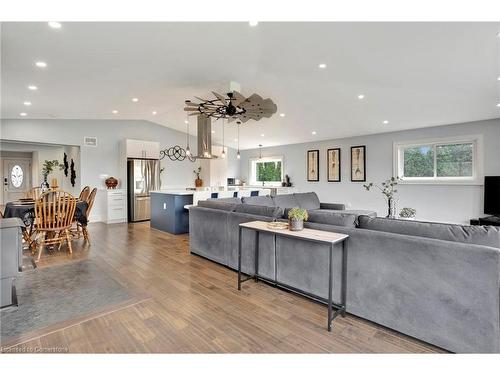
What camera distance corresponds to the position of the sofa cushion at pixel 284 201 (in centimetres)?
536

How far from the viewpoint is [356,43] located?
315 centimetres

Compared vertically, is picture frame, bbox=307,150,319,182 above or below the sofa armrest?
above

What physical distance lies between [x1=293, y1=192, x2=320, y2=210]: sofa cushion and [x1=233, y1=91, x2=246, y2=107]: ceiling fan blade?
258 centimetres

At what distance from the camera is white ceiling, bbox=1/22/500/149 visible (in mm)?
2879

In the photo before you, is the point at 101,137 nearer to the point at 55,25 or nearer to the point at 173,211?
the point at 173,211

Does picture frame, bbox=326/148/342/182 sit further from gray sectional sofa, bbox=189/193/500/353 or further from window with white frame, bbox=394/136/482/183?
gray sectional sofa, bbox=189/193/500/353

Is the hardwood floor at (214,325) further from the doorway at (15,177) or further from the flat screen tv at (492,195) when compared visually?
the doorway at (15,177)

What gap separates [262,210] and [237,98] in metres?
1.75

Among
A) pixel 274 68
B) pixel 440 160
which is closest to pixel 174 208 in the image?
pixel 274 68

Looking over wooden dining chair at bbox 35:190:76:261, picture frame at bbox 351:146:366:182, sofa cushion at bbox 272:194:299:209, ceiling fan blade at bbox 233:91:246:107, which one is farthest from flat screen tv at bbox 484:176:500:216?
wooden dining chair at bbox 35:190:76:261

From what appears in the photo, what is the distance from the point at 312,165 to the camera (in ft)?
27.8
